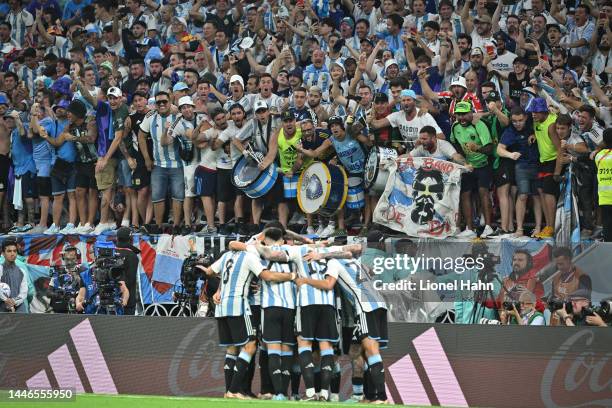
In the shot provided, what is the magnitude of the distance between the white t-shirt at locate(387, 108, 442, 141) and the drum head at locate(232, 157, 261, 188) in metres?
2.43

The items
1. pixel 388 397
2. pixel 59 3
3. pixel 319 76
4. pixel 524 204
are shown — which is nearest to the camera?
pixel 388 397

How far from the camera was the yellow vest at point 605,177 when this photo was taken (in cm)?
1667

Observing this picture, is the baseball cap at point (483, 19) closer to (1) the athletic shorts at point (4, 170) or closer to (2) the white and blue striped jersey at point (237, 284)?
(2) the white and blue striped jersey at point (237, 284)

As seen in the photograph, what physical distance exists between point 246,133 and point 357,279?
552 cm

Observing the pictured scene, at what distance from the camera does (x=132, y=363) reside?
55.2 feet

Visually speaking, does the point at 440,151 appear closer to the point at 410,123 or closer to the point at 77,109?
the point at 410,123

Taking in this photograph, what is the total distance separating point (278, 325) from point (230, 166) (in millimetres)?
5859

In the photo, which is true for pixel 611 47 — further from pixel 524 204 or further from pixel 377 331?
pixel 377 331

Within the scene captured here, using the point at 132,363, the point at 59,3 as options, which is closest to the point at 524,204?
the point at 132,363

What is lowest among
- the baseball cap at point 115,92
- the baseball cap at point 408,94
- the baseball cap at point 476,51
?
the baseball cap at point 408,94

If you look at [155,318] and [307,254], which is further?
[155,318]

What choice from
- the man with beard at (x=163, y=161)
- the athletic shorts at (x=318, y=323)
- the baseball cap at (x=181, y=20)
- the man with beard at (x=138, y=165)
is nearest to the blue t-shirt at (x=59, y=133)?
the man with beard at (x=138, y=165)

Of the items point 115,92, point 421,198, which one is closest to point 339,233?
point 421,198

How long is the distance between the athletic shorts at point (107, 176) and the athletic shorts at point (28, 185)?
5.48ft
